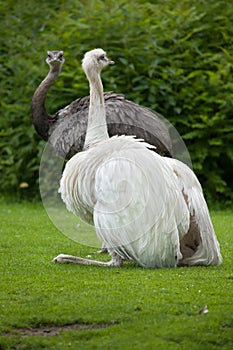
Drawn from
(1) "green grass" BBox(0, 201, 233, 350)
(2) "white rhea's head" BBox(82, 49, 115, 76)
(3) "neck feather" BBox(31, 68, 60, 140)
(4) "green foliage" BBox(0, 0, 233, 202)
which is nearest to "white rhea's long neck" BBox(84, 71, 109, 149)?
(2) "white rhea's head" BBox(82, 49, 115, 76)

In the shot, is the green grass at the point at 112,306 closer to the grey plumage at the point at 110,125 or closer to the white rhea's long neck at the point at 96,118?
the white rhea's long neck at the point at 96,118

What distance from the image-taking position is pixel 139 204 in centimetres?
671

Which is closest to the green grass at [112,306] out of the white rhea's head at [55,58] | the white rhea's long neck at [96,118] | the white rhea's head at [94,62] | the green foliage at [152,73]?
the white rhea's long neck at [96,118]

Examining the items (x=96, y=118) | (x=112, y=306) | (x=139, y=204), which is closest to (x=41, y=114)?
(x=96, y=118)

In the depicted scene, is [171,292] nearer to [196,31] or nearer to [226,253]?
[226,253]

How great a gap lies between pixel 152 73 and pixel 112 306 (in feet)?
26.1

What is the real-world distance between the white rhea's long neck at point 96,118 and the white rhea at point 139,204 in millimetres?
214

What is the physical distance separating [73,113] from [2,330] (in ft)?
16.1

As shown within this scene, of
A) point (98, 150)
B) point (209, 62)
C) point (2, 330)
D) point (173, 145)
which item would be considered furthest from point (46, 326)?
point (209, 62)

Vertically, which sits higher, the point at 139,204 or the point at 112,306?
the point at 139,204

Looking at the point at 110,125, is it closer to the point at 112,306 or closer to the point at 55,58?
the point at 55,58

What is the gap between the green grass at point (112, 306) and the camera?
4855 mm

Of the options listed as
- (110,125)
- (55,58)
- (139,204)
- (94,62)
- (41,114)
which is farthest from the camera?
(55,58)

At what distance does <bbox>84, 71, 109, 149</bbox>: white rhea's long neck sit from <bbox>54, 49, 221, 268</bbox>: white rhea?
8.4 inches
